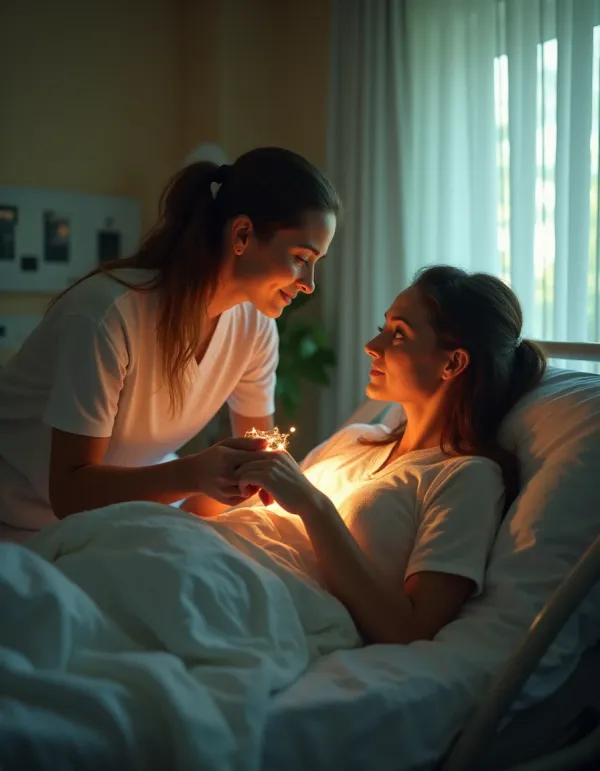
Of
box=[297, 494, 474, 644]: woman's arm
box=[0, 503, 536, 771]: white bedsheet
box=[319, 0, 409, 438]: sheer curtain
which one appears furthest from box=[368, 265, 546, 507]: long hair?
box=[319, 0, 409, 438]: sheer curtain

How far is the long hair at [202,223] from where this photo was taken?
1.69 meters

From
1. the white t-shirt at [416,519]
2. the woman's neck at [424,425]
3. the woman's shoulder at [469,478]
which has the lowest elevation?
the white t-shirt at [416,519]

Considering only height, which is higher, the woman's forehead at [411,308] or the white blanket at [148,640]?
the woman's forehead at [411,308]

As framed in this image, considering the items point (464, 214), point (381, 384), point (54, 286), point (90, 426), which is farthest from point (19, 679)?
point (54, 286)

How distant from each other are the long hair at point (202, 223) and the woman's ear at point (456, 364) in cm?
39

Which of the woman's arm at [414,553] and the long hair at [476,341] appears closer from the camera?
the woman's arm at [414,553]

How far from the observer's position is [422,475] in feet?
5.02

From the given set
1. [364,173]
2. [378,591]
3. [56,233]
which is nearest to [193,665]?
[378,591]

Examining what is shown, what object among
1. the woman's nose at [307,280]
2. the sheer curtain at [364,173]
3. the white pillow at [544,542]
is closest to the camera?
the white pillow at [544,542]

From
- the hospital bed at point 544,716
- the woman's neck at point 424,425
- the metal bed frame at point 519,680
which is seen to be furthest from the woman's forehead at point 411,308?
the metal bed frame at point 519,680

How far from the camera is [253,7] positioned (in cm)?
375

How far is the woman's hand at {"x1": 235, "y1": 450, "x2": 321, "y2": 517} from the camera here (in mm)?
1425

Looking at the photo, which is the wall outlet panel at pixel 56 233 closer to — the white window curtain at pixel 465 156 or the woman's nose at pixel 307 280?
the white window curtain at pixel 465 156

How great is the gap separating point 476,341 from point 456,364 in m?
0.06
